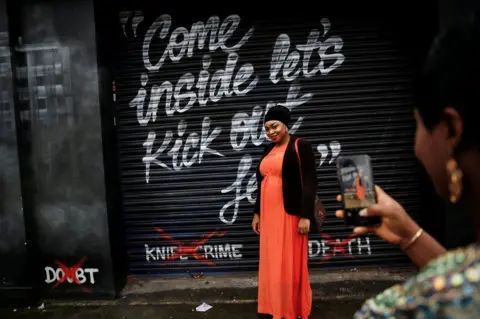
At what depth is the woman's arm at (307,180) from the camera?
12.0 feet

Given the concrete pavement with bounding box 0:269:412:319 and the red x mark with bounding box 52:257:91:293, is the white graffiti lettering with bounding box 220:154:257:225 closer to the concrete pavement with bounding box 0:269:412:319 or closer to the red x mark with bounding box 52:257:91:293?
the concrete pavement with bounding box 0:269:412:319

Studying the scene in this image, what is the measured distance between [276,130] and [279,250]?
3.67 ft

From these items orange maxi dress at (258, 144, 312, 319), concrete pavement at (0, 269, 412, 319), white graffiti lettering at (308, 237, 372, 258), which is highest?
orange maxi dress at (258, 144, 312, 319)

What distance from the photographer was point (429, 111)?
945 millimetres

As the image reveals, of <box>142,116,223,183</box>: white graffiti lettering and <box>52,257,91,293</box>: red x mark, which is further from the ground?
<box>142,116,223,183</box>: white graffiti lettering

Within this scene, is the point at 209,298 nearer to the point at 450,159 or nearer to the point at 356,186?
the point at 356,186

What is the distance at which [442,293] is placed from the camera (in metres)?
0.74

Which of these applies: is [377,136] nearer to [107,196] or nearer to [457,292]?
[107,196]

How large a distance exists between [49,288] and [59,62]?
2712mm

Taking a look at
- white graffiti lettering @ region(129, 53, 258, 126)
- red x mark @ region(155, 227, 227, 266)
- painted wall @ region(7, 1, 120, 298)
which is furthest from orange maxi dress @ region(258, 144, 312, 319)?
painted wall @ region(7, 1, 120, 298)

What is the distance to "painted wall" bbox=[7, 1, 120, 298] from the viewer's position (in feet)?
15.7

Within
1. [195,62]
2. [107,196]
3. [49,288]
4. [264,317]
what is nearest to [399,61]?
[195,62]

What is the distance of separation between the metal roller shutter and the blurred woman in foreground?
14.5ft

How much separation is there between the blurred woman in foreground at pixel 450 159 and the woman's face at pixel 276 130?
109 inches
